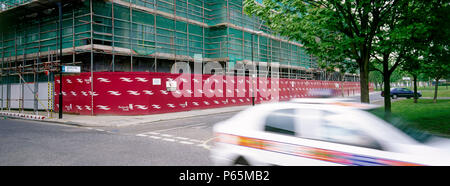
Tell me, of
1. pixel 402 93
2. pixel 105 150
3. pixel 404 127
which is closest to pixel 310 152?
pixel 404 127

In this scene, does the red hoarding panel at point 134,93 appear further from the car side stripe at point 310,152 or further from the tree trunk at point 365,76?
the car side stripe at point 310,152

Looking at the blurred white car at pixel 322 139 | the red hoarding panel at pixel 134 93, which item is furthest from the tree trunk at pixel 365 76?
the blurred white car at pixel 322 139

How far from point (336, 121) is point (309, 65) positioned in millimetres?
46130

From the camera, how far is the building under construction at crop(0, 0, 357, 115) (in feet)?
64.6

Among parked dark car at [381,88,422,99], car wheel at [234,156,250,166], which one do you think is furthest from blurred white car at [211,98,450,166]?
parked dark car at [381,88,422,99]

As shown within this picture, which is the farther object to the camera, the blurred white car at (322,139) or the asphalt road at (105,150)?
the asphalt road at (105,150)

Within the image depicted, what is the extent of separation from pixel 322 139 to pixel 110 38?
19474mm

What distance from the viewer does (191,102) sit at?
21312 millimetres

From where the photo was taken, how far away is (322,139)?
373 centimetres

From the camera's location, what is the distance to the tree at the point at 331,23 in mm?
10102

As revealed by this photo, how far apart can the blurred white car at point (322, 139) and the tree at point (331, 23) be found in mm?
6624
